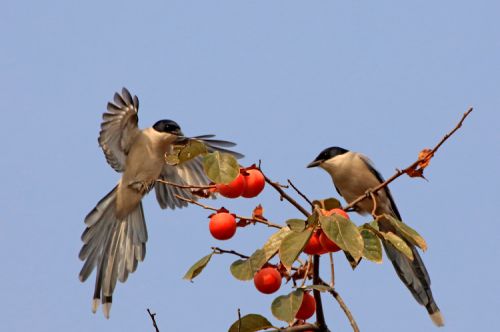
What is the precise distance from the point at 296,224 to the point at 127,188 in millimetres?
4883

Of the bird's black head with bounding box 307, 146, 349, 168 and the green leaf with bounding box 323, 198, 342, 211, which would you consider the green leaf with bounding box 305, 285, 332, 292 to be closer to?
the green leaf with bounding box 323, 198, 342, 211

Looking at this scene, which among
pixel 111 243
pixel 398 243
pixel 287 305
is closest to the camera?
pixel 287 305

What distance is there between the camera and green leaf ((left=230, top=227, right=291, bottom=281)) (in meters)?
2.63

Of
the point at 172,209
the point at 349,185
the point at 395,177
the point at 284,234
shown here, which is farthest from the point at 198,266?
the point at 172,209

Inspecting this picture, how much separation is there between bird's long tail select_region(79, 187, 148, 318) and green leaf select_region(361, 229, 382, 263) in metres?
4.85

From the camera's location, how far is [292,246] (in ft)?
8.17

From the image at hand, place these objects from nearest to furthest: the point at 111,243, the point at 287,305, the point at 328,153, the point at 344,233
Answer: the point at 344,233 → the point at 287,305 → the point at 328,153 → the point at 111,243

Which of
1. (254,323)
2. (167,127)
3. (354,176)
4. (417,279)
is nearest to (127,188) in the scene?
(167,127)

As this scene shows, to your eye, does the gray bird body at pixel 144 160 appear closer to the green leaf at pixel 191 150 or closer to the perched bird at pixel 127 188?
the perched bird at pixel 127 188

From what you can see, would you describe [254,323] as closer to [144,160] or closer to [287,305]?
[287,305]

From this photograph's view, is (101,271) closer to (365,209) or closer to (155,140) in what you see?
(155,140)

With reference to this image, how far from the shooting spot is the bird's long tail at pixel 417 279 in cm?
481

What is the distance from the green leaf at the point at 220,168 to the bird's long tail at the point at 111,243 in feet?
15.0

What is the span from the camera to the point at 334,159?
6.24 meters
